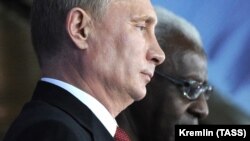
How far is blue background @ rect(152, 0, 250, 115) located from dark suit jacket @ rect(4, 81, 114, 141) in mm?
1127

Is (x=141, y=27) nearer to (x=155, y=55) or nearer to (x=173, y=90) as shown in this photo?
(x=155, y=55)

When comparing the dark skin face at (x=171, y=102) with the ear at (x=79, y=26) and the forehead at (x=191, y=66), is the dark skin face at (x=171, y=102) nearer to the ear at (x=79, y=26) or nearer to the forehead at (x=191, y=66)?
the forehead at (x=191, y=66)

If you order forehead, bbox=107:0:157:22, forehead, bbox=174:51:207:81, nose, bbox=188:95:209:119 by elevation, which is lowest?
nose, bbox=188:95:209:119

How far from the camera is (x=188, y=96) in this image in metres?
2.20

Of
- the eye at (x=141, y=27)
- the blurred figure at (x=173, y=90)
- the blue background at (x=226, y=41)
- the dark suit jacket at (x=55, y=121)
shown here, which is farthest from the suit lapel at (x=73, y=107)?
the blue background at (x=226, y=41)

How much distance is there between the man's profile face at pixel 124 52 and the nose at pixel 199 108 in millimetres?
982

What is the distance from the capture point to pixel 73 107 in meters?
1.15

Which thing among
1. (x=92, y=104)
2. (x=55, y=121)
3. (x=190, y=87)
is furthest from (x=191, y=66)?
(x=55, y=121)

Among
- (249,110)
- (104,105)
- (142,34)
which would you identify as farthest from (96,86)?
(249,110)

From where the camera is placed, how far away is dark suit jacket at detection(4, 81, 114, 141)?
3.36 ft

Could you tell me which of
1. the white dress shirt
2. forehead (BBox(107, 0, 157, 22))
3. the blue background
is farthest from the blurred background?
the white dress shirt

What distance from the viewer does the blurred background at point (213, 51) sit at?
7.33 ft

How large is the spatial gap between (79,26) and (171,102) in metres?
1.04

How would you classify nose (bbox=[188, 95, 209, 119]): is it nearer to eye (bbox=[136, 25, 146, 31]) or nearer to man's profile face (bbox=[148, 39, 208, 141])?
man's profile face (bbox=[148, 39, 208, 141])
